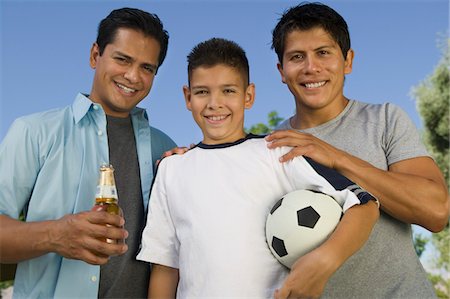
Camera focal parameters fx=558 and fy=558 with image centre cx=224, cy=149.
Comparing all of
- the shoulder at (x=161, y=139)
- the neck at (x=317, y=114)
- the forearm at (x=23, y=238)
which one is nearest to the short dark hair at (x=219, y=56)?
the neck at (x=317, y=114)

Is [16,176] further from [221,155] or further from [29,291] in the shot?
[221,155]

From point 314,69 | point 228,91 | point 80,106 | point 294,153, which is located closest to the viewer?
point 294,153

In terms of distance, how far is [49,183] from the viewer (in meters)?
4.20

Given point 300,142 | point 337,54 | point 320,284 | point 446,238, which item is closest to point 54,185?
point 300,142

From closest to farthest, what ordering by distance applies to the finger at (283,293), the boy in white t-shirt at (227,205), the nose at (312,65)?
the finger at (283,293) → the boy in white t-shirt at (227,205) → the nose at (312,65)

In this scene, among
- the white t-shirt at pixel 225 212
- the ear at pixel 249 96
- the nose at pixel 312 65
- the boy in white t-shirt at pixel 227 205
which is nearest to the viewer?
the boy in white t-shirt at pixel 227 205

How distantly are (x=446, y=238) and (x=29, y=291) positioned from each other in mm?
16994

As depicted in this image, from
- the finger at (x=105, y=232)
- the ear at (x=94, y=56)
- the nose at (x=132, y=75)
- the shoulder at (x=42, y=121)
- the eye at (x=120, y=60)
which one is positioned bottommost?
the finger at (x=105, y=232)

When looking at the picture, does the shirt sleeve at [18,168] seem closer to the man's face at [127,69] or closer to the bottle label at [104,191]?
the man's face at [127,69]

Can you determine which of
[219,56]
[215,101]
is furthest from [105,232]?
[219,56]

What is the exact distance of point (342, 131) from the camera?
4477 mm

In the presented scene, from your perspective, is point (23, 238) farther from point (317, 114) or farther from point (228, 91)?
point (317, 114)

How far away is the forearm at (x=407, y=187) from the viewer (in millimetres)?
3877

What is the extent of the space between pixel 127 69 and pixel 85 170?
87 centimetres
